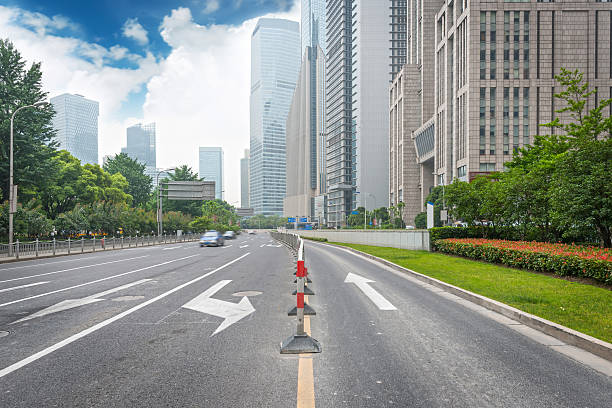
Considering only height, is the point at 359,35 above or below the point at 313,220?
above

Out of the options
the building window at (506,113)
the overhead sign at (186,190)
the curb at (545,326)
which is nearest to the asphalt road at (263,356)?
the curb at (545,326)

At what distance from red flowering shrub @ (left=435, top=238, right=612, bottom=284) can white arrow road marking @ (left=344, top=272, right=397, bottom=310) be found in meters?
5.81

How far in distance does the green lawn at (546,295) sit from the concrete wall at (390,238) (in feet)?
43.4

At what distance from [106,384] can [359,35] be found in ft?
486

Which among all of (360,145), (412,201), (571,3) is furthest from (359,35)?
(571,3)

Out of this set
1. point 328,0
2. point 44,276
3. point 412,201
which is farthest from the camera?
point 328,0

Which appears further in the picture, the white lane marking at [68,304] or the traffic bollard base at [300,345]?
the white lane marking at [68,304]

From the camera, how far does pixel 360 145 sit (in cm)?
13538

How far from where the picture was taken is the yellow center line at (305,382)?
3721 mm

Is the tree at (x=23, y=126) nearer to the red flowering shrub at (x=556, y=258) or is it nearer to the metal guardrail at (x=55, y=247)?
the metal guardrail at (x=55, y=247)

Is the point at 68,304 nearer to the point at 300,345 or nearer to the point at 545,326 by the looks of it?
the point at 300,345

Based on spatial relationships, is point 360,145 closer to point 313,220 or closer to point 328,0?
point 313,220

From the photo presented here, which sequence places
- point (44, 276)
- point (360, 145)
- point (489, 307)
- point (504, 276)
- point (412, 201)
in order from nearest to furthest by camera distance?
point (489, 307) → point (504, 276) → point (44, 276) → point (412, 201) → point (360, 145)

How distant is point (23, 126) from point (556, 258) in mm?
46377
